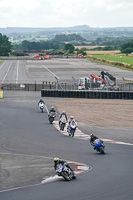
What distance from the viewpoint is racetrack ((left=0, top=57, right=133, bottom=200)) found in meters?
16.7

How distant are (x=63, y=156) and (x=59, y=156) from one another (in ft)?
0.68

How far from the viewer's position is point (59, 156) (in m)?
24.3

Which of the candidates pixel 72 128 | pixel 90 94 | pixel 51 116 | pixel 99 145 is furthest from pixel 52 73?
pixel 99 145

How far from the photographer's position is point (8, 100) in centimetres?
5266

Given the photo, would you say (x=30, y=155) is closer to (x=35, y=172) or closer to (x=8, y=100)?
(x=35, y=172)

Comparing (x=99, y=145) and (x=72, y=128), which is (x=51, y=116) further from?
(x=99, y=145)

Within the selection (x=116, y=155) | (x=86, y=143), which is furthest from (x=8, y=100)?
(x=116, y=155)

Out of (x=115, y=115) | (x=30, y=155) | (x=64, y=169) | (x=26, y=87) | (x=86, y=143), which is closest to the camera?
(x=64, y=169)

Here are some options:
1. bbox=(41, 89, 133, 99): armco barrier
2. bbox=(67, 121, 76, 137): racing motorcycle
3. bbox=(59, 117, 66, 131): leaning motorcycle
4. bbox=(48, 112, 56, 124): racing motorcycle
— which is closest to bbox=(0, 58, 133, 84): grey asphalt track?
bbox=(41, 89, 133, 99): armco barrier

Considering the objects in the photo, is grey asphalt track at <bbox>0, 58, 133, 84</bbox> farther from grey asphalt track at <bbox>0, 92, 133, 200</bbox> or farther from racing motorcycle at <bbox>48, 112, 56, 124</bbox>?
racing motorcycle at <bbox>48, 112, 56, 124</bbox>

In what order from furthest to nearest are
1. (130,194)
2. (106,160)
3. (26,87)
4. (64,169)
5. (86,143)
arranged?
1. (26,87)
2. (86,143)
3. (106,160)
4. (64,169)
5. (130,194)

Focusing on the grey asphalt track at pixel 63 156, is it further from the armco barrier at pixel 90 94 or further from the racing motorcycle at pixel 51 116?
the armco barrier at pixel 90 94

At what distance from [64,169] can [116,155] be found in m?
5.71

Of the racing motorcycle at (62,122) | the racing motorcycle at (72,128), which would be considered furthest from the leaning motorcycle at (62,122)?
the racing motorcycle at (72,128)
